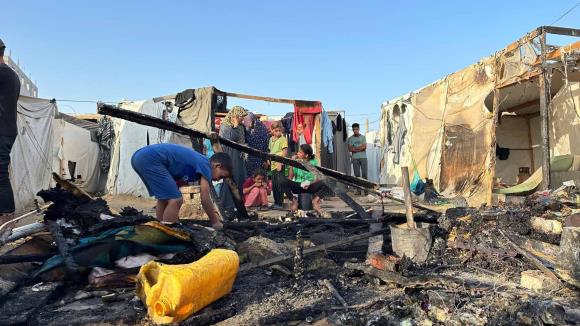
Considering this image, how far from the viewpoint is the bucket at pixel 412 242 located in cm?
390

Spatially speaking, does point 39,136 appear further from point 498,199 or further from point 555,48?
point 555,48

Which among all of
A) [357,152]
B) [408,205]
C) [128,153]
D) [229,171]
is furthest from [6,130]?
[357,152]

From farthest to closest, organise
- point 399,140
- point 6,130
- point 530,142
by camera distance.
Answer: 1. point 399,140
2. point 530,142
3. point 6,130

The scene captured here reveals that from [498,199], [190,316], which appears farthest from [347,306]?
[498,199]

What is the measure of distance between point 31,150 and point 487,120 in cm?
1037

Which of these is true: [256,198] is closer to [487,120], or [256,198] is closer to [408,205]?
[487,120]

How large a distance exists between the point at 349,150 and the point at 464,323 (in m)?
11.1

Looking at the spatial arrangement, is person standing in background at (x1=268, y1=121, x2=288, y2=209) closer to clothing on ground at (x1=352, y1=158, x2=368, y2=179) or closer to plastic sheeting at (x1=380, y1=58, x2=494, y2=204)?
plastic sheeting at (x1=380, y1=58, x2=494, y2=204)

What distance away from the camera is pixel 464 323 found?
93.0 inches

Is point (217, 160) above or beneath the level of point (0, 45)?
beneath

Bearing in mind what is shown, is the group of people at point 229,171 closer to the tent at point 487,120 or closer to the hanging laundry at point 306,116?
the hanging laundry at point 306,116

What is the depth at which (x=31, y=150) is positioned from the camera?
970 centimetres

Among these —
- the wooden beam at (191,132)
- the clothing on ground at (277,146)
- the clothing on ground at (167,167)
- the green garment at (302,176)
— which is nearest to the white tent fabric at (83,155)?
the clothing on ground at (277,146)

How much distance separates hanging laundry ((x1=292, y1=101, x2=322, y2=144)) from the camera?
1117cm
